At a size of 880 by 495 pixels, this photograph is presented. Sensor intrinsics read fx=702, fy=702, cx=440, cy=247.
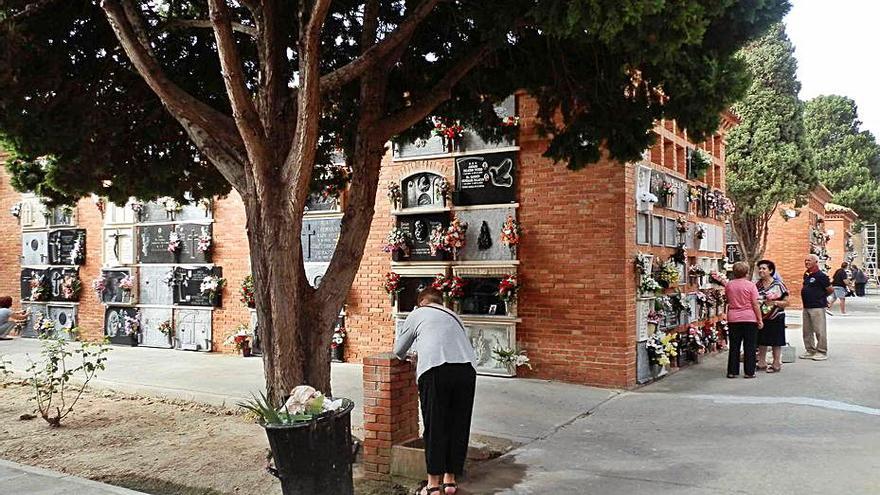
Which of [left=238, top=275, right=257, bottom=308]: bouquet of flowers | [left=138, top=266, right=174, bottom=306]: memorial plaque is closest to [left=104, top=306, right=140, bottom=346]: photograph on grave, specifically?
[left=138, top=266, right=174, bottom=306]: memorial plaque

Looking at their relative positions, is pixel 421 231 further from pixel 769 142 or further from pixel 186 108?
pixel 769 142

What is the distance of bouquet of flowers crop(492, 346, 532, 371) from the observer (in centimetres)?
995

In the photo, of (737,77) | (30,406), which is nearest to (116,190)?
(30,406)

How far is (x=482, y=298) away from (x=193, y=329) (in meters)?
6.68

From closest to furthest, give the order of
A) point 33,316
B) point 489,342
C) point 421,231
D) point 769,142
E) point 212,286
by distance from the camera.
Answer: point 489,342
point 421,231
point 212,286
point 33,316
point 769,142

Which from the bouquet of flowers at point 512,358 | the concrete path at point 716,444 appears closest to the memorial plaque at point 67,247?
the bouquet of flowers at point 512,358

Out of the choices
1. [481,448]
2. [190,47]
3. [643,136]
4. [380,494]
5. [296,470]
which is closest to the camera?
[296,470]

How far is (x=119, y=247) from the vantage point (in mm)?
15266

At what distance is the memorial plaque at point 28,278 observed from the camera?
16547mm

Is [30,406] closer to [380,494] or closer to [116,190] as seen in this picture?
[116,190]

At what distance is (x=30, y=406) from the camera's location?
31.1ft

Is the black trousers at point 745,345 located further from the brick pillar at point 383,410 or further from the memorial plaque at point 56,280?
the memorial plaque at point 56,280

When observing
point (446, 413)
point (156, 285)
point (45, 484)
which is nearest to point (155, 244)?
point (156, 285)

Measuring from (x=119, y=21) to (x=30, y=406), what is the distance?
5979mm
